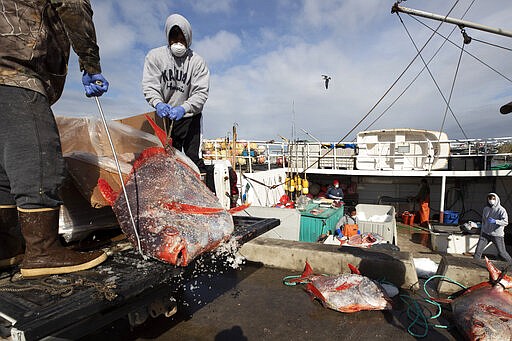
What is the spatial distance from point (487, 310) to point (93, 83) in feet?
12.4

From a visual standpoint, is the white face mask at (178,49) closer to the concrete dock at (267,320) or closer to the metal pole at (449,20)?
the concrete dock at (267,320)

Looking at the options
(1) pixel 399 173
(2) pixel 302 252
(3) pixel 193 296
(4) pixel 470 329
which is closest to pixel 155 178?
(3) pixel 193 296

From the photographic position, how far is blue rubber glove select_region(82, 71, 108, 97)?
194cm

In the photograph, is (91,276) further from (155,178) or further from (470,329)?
(470,329)

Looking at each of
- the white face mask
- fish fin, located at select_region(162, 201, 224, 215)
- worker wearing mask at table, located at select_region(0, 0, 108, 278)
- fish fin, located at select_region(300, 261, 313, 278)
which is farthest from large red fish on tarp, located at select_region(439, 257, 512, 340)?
the white face mask

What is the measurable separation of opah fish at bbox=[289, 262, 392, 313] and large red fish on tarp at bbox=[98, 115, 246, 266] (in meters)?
1.57

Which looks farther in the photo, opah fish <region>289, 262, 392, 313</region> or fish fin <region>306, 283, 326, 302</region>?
fish fin <region>306, 283, 326, 302</region>

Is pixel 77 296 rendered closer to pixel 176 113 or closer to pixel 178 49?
pixel 176 113

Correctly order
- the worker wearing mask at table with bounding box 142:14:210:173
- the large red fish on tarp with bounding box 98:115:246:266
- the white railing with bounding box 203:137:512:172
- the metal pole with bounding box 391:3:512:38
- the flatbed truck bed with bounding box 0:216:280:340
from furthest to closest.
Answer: the white railing with bounding box 203:137:512:172 → the metal pole with bounding box 391:3:512:38 → the worker wearing mask at table with bounding box 142:14:210:173 → the large red fish on tarp with bounding box 98:115:246:266 → the flatbed truck bed with bounding box 0:216:280:340

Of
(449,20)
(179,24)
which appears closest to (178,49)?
(179,24)

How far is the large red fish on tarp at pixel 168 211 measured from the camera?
172 centimetres

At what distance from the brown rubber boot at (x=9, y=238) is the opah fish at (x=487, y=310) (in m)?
3.57

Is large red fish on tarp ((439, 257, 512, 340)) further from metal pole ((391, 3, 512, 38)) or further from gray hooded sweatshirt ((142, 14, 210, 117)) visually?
metal pole ((391, 3, 512, 38))

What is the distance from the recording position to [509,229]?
11.1 meters
